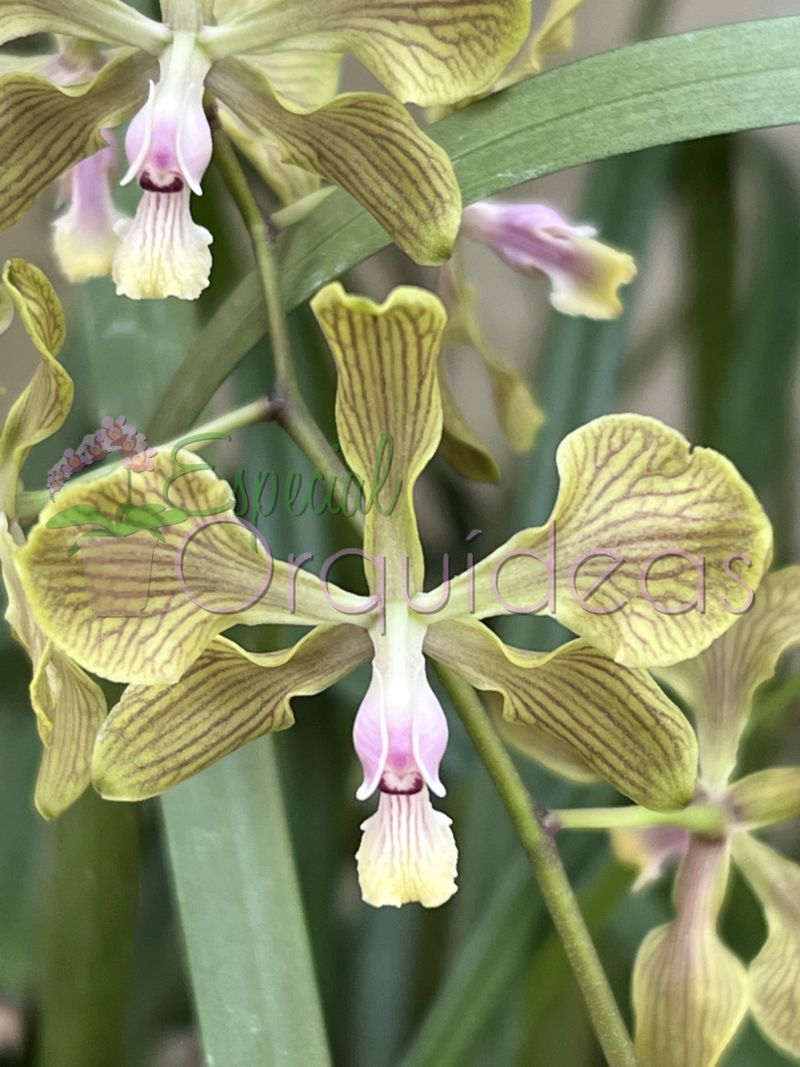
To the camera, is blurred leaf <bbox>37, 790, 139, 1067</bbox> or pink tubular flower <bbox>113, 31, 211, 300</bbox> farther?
blurred leaf <bbox>37, 790, 139, 1067</bbox>

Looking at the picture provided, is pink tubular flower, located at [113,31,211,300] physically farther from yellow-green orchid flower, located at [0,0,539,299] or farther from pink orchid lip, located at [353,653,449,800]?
pink orchid lip, located at [353,653,449,800]

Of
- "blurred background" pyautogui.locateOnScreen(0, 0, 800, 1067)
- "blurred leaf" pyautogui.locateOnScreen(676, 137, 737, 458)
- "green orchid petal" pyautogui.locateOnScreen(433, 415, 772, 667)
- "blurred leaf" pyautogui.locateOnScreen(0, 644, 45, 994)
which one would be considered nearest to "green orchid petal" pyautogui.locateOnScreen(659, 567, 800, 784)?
"blurred background" pyautogui.locateOnScreen(0, 0, 800, 1067)

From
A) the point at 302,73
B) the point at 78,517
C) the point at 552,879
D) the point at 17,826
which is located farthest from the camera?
the point at 17,826

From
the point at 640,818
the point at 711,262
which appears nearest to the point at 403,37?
the point at 640,818

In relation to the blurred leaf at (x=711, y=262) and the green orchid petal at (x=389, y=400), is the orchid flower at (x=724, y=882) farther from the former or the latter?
the blurred leaf at (x=711, y=262)

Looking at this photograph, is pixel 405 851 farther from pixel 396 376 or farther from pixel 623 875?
pixel 623 875

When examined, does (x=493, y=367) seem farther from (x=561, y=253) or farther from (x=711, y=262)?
(x=711, y=262)
